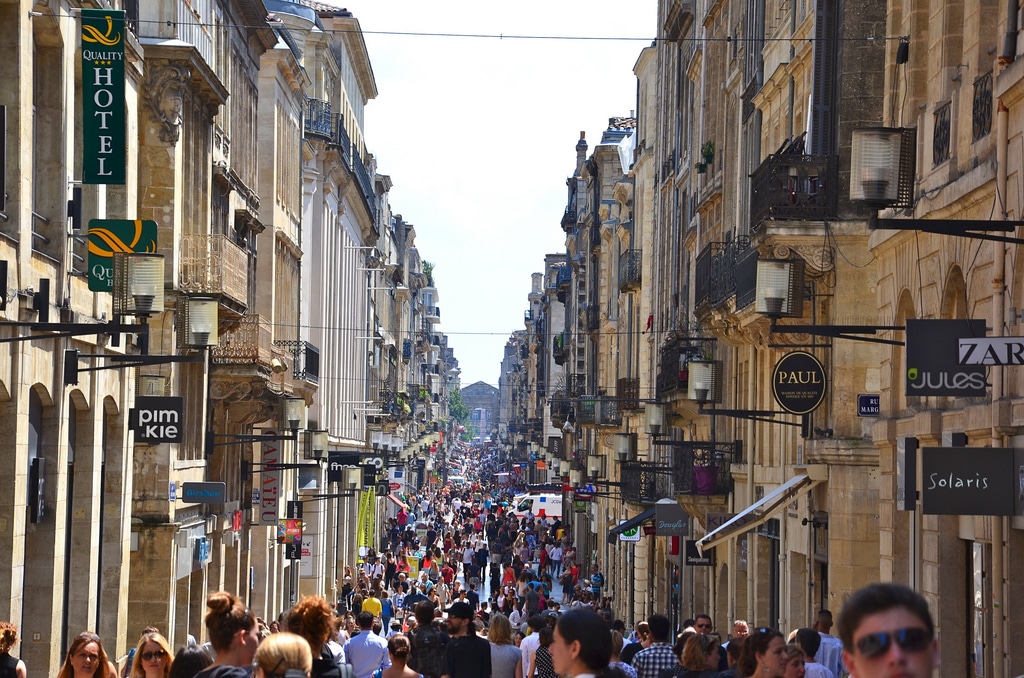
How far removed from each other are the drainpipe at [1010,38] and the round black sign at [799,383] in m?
8.38

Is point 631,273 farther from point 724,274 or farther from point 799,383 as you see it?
point 799,383

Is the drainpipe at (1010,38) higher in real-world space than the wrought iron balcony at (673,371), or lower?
higher

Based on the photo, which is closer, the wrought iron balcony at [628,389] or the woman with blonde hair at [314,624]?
the woman with blonde hair at [314,624]

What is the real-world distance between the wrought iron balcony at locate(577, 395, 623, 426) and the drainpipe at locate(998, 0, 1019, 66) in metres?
37.9

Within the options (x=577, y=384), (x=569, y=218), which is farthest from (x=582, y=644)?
(x=569, y=218)

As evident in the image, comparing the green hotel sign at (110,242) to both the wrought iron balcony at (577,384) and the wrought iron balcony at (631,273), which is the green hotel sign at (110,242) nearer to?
the wrought iron balcony at (631,273)

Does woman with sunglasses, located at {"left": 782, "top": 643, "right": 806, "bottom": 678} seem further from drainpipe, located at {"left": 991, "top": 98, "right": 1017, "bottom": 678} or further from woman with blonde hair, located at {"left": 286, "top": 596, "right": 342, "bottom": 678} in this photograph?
drainpipe, located at {"left": 991, "top": 98, "right": 1017, "bottom": 678}

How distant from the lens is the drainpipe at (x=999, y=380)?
13.5 m

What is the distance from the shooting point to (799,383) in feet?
72.2

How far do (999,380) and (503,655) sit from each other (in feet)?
14.8

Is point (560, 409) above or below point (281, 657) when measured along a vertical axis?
above

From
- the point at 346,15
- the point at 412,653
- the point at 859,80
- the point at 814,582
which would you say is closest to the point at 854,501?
the point at 814,582

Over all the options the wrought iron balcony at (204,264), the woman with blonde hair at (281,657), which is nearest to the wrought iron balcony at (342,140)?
the wrought iron balcony at (204,264)

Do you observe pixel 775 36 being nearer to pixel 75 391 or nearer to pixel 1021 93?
pixel 75 391
